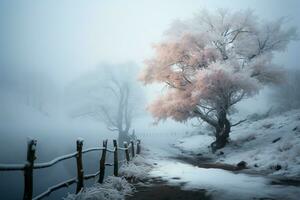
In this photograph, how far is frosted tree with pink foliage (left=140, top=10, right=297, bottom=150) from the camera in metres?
19.7

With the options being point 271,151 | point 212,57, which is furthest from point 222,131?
point 271,151

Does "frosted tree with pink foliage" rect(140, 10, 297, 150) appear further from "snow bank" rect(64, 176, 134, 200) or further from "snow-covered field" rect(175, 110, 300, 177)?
"snow bank" rect(64, 176, 134, 200)

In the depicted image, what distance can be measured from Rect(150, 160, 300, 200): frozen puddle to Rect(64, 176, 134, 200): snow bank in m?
1.86

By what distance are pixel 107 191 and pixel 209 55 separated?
47.6 feet

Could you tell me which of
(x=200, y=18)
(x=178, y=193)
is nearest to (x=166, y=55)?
(x=200, y=18)

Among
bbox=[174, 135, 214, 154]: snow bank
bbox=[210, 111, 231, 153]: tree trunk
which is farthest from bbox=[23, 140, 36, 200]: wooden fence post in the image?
bbox=[174, 135, 214, 154]: snow bank

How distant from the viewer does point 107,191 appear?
722cm

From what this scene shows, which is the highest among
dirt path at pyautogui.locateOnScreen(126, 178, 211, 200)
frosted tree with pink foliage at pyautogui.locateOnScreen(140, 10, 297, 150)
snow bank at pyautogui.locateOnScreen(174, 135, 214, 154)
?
frosted tree with pink foliage at pyautogui.locateOnScreen(140, 10, 297, 150)

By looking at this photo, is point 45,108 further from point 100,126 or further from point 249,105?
point 249,105

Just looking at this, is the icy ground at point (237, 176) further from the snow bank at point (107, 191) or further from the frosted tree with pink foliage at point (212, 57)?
the frosted tree with pink foliage at point (212, 57)

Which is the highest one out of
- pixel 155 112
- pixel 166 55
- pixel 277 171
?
pixel 166 55

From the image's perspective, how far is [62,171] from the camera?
62.3 ft

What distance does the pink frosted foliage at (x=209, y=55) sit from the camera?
64.3ft

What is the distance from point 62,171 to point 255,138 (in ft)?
44.8
